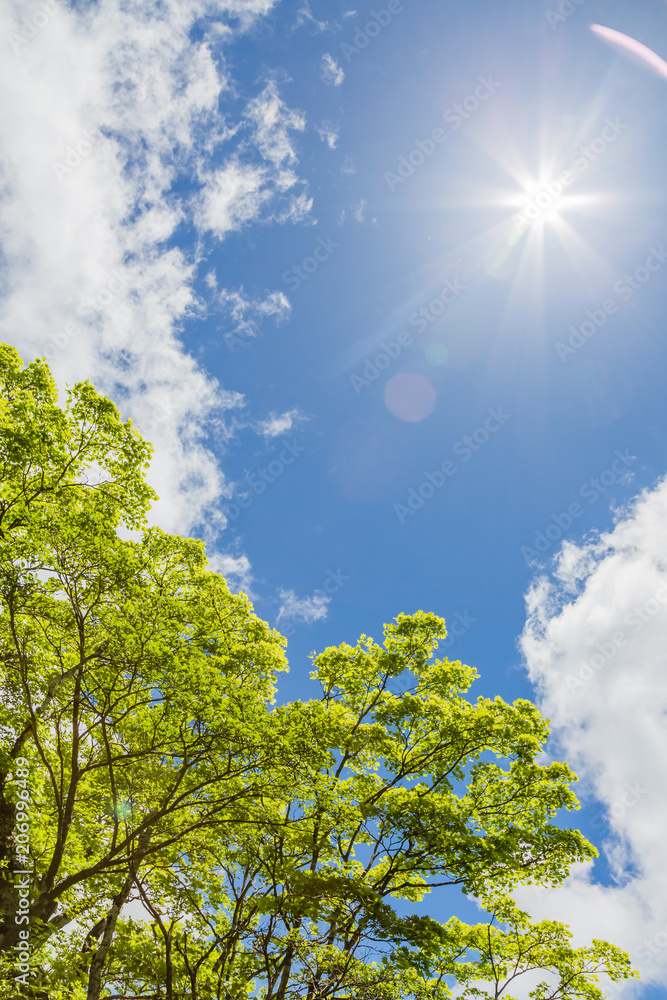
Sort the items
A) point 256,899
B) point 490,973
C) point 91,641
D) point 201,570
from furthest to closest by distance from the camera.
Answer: point 490,973 < point 201,570 < point 256,899 < point 91,641

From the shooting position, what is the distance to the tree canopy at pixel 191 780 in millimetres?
10047

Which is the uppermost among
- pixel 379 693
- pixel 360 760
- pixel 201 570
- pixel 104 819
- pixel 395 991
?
pixel 201 570

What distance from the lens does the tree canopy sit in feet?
33.0

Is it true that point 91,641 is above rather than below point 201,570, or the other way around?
below

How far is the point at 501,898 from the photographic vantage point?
12516mm

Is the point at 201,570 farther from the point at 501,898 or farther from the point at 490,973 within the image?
the point at 490,973

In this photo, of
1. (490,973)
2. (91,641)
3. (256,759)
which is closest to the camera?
(256,759)

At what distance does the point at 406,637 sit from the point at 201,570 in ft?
21.2

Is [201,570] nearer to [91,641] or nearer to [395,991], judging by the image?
[91,641]

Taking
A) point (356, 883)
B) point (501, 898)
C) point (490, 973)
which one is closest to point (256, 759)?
point (356, 883)

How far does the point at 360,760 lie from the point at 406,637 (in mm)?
3734

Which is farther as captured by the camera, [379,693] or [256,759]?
[379,693]

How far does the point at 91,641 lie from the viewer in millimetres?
11141

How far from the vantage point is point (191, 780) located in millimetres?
10945
